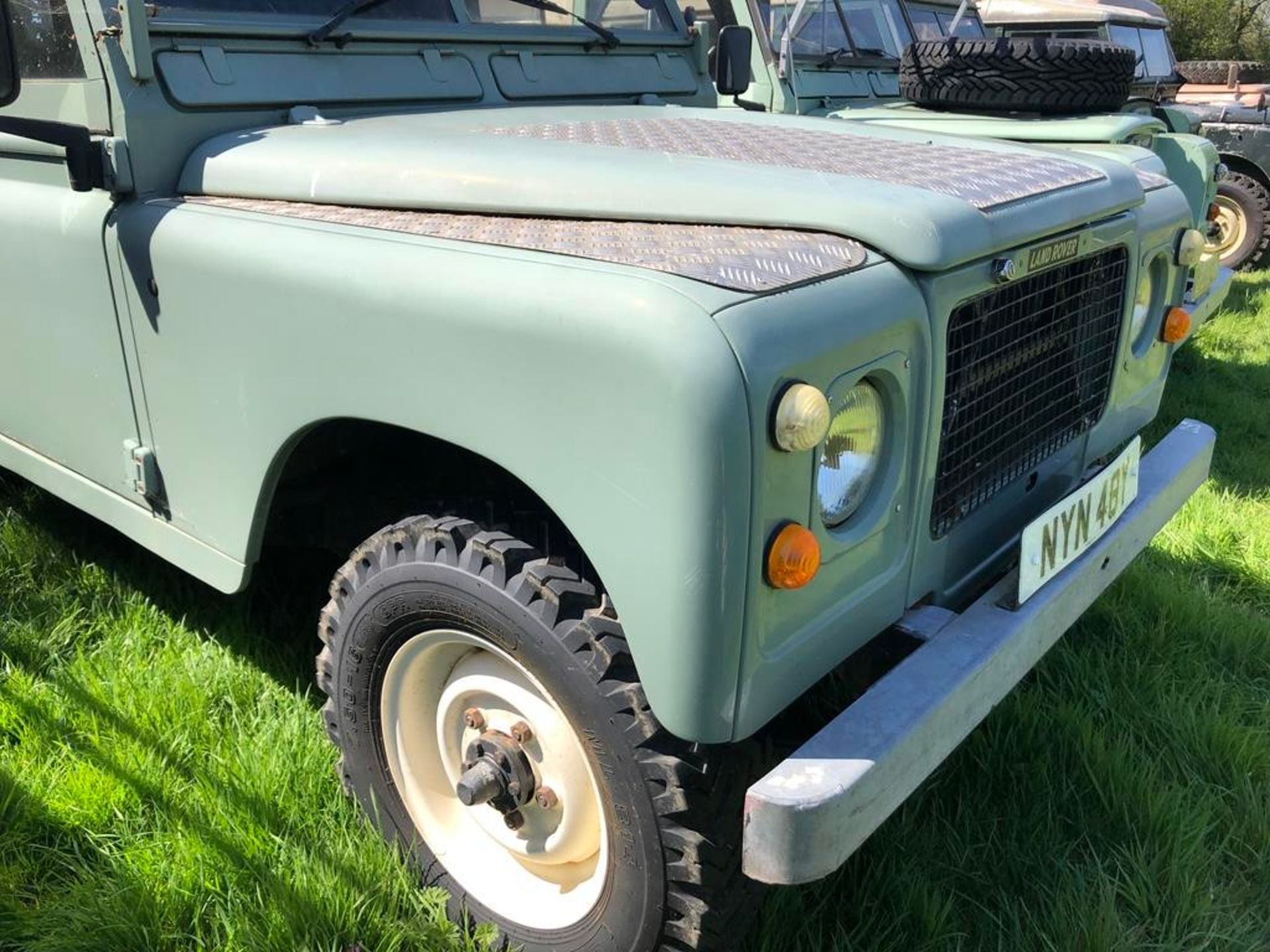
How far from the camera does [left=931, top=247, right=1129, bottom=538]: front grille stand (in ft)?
5.68

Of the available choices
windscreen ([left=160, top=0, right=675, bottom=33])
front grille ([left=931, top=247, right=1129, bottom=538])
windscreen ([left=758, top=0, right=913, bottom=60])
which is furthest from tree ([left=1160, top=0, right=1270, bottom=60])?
front grille ([left=931, top=247, right=1129, bottom=538])

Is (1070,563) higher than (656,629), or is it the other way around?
(656,629)

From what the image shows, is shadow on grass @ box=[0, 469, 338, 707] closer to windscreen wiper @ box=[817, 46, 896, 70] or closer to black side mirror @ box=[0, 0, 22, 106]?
black side mirror @ box=[0, 0, 22, 106]

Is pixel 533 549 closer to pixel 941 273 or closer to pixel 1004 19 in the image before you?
pixel 941 273

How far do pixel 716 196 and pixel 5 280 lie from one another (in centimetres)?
170

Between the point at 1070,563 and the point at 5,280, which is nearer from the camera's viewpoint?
the point at 1070,563

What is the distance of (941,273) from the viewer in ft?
5.29

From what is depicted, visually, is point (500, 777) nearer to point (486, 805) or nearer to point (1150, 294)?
point (486, 805)

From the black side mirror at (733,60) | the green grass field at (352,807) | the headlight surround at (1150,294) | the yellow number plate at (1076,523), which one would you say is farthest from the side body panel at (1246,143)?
the yellow number plate at (1076,523)

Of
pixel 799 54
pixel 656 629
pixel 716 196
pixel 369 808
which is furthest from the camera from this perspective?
pixel 799 54

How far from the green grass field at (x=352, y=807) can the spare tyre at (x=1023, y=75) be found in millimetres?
2205

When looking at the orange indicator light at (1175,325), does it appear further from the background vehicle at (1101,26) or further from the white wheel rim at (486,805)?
the background vehicle at (1101,26)

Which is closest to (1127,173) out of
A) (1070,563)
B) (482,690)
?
(1070,563)

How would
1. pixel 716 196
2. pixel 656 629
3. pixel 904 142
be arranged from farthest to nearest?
pixel 904 142, pixel 716 196, pixel 656 629
